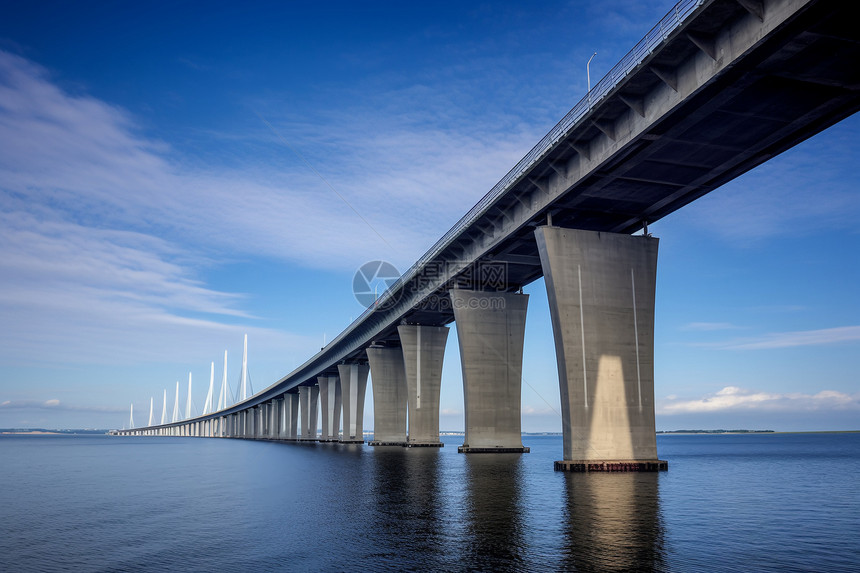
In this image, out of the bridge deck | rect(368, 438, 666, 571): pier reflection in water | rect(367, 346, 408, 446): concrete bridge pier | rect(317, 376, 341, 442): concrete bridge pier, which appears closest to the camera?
rect(368, 438, 666, 571): pier reflection in water

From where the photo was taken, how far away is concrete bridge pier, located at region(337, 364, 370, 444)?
9706 centimetres

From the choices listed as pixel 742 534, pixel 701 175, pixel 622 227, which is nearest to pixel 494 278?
pixel 622 227

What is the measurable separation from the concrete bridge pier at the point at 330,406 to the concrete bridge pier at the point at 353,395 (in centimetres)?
973

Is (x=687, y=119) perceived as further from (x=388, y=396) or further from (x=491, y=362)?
(x=388, y=396)

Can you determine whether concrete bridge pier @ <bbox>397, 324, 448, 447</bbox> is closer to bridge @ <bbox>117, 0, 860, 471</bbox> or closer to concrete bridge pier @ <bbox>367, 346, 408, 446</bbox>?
bridge @ <bbox>117, 0, 860, 471</bbox>

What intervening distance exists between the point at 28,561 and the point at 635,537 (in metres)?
12.8

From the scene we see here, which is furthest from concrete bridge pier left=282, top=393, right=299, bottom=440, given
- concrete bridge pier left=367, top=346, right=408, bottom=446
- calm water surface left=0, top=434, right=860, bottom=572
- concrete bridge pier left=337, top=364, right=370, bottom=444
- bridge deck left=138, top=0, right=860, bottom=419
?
calm water surface left=0, top=434, right=860, bottom=572

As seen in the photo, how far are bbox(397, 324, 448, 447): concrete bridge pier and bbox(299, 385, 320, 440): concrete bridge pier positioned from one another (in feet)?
200

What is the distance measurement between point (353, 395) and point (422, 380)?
33123mm

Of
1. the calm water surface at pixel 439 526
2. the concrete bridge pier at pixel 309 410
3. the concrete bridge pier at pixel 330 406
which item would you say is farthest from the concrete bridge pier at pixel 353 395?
the calm water surface at pixel 439 526

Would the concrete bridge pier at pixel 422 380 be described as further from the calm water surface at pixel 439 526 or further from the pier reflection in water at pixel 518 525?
the pier reflection in water at pixel 518 525

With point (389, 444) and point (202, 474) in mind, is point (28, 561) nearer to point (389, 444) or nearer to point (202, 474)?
point (202, 474)

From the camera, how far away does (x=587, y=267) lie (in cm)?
3447

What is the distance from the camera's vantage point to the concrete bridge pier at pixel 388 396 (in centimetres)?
8081
